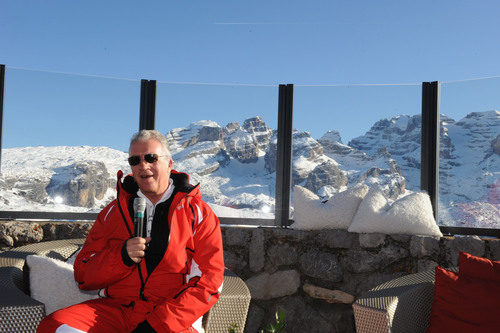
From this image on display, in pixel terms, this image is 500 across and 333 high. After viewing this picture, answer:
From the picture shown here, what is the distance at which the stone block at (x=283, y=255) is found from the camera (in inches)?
130

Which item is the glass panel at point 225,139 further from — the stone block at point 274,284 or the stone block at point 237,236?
the stone block at point 274,284

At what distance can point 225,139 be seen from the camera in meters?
3.88

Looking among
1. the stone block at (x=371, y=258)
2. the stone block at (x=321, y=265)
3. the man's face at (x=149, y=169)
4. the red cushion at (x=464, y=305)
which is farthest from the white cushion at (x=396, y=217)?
the man's face at (x=149, y=169)

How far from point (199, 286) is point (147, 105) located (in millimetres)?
2375

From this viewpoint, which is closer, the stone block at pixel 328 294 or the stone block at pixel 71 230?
→ the stone block at pixel 328 294

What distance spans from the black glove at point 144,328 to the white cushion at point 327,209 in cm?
185

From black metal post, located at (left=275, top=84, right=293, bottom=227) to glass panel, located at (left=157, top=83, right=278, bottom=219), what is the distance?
49 mm

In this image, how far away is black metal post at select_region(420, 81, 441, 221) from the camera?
3.49m

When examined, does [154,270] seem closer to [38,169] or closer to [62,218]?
[62,218]

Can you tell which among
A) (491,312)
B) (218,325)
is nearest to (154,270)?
(218,325)

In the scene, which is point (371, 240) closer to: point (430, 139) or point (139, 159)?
point (430, 139)

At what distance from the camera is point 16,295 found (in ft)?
5.48

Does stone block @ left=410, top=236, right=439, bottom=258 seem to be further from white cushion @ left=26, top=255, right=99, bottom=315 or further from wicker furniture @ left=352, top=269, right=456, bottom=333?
white cushion @ left=26, top=255, right=99, bottom=315

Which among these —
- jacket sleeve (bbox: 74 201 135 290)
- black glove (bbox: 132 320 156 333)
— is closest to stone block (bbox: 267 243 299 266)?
jacket sleeve (bbox: 74 201 135 290)
